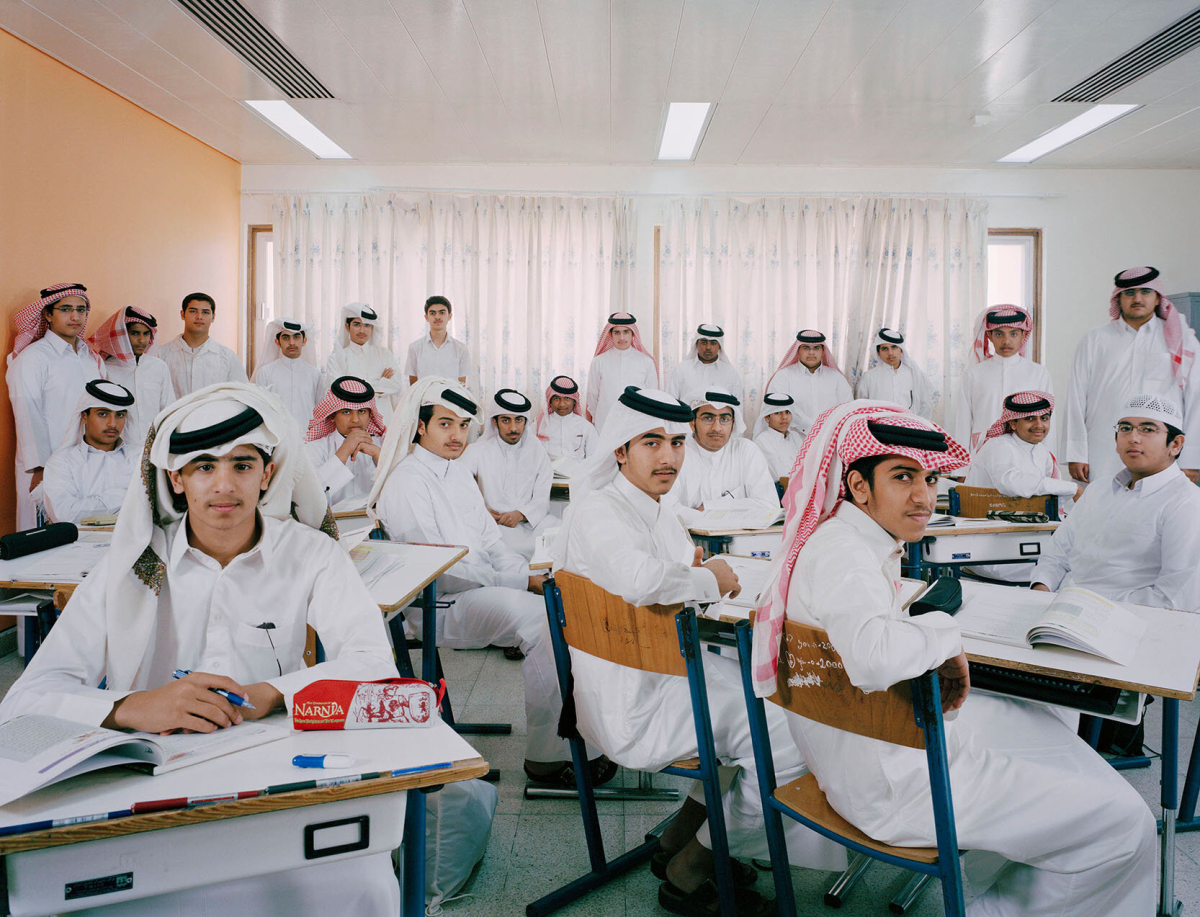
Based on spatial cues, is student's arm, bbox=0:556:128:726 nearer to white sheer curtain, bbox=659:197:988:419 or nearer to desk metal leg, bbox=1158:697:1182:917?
desk metal leg, bbox=1158:697:1182:917

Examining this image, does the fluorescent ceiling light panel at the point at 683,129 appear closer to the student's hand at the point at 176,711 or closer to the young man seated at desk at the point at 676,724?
the young man seated at desk at the point at 676,724

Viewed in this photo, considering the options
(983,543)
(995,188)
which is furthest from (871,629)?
(995,188)

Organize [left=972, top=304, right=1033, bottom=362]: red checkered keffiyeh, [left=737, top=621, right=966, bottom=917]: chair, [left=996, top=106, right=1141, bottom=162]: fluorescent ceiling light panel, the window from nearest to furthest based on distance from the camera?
1. [left=737, top=621, right=966, bottom=917]: chair
2. [left=972, top=304, right=1033, bottom=362]: red checkered keffiyeh
3. [left=996, top=106, right=1141, bottom=162]: fluorescent ceiling light panel
4. the window

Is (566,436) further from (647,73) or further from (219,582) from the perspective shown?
(219,582)

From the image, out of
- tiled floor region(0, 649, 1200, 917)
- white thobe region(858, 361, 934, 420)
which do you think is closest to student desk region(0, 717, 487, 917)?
tiled floor region(0, 649, 1200, 917)

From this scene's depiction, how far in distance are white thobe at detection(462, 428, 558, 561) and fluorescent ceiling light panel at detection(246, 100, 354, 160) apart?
314cm

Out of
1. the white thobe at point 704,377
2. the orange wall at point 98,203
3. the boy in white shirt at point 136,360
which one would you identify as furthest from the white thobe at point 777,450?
the orange wall at point 98,203

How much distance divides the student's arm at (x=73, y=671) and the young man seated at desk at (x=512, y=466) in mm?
3440

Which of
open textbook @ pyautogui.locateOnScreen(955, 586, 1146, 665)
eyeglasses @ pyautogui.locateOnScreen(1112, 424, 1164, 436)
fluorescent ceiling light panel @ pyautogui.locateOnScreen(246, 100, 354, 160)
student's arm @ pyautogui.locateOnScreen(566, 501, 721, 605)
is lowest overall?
open textbook @ pyautogui.locateOnScreen(955, 586, 1146, 665)

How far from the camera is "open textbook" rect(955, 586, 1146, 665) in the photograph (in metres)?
1.81

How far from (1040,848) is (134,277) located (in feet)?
21.7

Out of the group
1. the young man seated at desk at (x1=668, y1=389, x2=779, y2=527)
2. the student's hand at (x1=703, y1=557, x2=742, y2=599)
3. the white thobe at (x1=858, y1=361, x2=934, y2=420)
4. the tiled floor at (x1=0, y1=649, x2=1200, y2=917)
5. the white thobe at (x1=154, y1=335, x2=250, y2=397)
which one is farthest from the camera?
the white thobe at (x1=858, y1=361, x2=934, y2=420)

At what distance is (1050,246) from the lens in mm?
7582

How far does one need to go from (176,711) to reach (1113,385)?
230 inches
